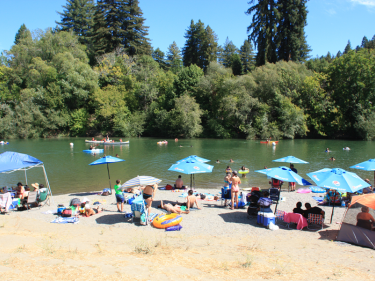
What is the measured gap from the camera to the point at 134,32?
2904 inches

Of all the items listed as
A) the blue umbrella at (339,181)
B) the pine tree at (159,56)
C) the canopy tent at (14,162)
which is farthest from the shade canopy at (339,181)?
the pine tree at (159,56)

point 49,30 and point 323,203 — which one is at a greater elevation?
point 49,30

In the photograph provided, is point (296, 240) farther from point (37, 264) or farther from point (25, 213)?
point (25, 213)

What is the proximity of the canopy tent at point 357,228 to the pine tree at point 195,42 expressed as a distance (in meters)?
74.0

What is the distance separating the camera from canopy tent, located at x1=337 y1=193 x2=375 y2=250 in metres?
8.56

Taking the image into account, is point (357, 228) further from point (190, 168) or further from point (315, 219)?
point (190, 168)

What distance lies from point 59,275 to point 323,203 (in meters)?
12.6

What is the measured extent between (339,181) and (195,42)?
7584cm

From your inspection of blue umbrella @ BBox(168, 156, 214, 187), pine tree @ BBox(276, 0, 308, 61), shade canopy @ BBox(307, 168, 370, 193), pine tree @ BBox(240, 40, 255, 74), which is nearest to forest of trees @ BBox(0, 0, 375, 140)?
pine tree @ BBox(276, 0, 308, 61)

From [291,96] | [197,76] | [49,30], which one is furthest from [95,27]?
[291,96]

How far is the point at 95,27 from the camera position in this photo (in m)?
71.9

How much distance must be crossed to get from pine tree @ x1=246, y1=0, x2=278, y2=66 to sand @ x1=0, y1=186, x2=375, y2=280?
57.1 m

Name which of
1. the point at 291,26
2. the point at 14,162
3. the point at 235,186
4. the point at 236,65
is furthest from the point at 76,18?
the point at 235,186

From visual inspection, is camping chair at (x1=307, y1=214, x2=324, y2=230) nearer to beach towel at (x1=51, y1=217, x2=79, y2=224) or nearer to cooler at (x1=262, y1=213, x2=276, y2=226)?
cooler at (x1=262, y1=213, x2=276, y2=226)
